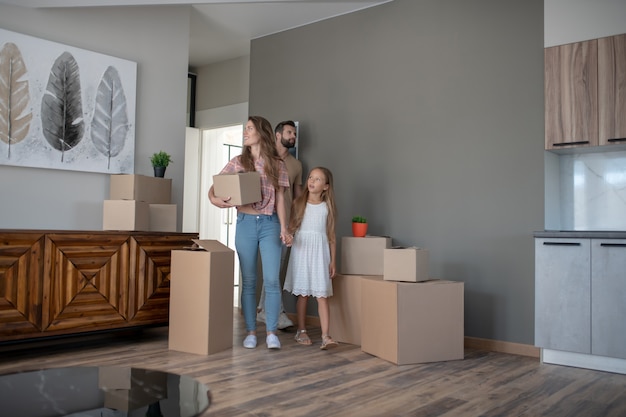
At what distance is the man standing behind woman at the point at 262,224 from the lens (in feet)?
12.1

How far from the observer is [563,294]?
3.41 metres

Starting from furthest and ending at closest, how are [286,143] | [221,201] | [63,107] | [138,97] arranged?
[286,143], [138,97], [63,107], [221,201]

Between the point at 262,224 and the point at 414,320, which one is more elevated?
the point at 262,224

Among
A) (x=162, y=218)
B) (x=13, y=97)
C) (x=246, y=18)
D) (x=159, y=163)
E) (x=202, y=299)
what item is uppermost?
(x=246, y=18)

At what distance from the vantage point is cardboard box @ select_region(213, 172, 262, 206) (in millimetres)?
3486

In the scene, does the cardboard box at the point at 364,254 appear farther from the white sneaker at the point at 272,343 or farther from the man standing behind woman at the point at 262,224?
the white sneaker at the point at 272,343

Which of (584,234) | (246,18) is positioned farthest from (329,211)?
(246,18)

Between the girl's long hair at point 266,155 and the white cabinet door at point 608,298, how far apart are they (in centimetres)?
191

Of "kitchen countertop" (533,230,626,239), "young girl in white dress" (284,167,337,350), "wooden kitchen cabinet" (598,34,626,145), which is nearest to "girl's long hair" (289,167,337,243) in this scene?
"young girl in white dress" (284,167,337,350)

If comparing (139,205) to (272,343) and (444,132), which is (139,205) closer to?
(272,343)

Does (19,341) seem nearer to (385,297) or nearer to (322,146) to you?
(385,297)

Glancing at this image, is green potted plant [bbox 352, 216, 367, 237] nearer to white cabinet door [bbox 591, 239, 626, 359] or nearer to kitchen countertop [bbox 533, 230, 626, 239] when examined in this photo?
kitchen countertop [bbox 533, 230, 626, 239]

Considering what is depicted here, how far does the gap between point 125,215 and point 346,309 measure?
158 centimetres

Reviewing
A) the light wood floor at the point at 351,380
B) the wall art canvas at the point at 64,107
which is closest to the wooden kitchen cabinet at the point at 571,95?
the light wood floor at the point at 351,380
